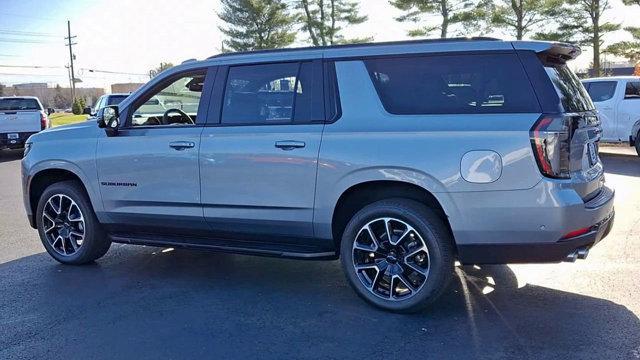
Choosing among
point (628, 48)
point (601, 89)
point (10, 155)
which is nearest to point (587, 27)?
point (628, 48)

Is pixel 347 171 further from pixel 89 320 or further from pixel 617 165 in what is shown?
pixel 617 165

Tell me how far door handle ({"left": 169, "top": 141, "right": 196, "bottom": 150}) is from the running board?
31.6 inches

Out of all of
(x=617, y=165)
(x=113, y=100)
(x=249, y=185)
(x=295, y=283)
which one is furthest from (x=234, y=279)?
(x=113, y=100)

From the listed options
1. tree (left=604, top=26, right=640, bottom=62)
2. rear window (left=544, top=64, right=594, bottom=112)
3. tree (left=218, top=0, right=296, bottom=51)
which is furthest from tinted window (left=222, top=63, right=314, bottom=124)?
tree (left=218, top=0, right=296, bottom=51)

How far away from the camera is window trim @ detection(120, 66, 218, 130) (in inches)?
191

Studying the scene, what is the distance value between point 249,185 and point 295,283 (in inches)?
39.4

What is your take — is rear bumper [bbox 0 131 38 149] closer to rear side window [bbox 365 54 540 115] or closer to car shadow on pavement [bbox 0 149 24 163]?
car shadow on pavement [bbox 0 149 24 163]

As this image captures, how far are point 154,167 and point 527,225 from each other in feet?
9.92

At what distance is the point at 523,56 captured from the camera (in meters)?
3.89

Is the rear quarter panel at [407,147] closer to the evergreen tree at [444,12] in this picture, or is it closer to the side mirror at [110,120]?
the side mirror at [110,120]

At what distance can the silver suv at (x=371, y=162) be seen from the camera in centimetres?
377

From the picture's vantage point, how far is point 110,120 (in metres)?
5.22

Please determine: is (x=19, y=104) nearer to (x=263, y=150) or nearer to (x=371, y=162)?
(x=263, y=150)

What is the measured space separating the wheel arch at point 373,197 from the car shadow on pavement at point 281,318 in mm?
624
